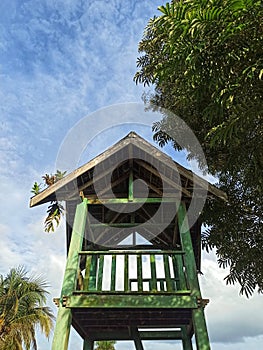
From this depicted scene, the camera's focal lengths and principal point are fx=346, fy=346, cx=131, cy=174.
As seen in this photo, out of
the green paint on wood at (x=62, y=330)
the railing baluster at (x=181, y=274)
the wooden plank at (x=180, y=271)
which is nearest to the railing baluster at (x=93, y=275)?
the wooden plank at (x=180, y=271)

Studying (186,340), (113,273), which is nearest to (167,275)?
(113,273)

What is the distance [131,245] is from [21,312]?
289 inches

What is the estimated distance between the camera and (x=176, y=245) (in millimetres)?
9992

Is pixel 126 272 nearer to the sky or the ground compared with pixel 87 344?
nearer to the sky

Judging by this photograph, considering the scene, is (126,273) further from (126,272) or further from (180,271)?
(180,271)

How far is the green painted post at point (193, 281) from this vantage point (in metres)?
5.80

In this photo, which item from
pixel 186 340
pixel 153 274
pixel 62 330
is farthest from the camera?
pixel 186 340

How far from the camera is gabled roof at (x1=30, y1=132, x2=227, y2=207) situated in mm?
7926

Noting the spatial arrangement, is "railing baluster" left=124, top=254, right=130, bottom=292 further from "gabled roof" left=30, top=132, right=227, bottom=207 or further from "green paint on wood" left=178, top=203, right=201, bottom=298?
"gabled roof" left=30, top=132, right=227, bottom=207

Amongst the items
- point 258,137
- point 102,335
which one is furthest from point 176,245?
point 258,137

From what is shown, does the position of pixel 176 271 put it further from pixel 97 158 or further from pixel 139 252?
pixel 97 158

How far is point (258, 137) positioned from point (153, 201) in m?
2.98

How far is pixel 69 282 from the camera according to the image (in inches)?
258

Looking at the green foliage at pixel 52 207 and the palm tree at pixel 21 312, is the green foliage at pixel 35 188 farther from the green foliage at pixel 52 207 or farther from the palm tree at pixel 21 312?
the palm tree at pixel 21 312
